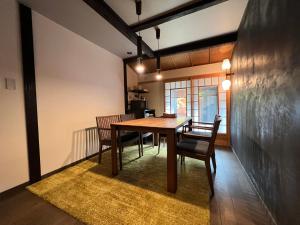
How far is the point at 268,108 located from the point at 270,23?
2.47 ft

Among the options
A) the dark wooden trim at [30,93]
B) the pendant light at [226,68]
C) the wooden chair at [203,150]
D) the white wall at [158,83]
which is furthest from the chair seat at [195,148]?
the white wall at [158,83]

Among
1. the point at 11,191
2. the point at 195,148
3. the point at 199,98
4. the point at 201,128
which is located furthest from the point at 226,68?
the point at 11,191

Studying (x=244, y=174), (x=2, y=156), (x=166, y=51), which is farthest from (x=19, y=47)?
(x=244, y=174)

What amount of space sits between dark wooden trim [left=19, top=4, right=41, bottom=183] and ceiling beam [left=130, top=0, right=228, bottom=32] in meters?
1.57

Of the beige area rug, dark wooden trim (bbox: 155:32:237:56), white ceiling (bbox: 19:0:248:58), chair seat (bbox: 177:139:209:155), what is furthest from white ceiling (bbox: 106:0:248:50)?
the beige area rug

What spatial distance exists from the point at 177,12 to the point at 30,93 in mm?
2430

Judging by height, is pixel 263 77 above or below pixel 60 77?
below

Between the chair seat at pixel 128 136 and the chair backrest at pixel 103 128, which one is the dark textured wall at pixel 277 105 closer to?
the chair seat at pixel 128 136

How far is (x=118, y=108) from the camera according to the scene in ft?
13.0

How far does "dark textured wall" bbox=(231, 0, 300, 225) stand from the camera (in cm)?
89

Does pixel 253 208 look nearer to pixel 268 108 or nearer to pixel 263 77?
pixel 268 108

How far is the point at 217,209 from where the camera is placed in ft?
4.68

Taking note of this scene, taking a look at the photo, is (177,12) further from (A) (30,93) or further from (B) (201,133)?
(A) (30,93)

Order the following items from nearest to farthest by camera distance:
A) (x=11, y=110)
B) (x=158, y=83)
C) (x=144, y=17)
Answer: (x=11, y=110) → (x=144, y=17) → (x=158, y=83)
